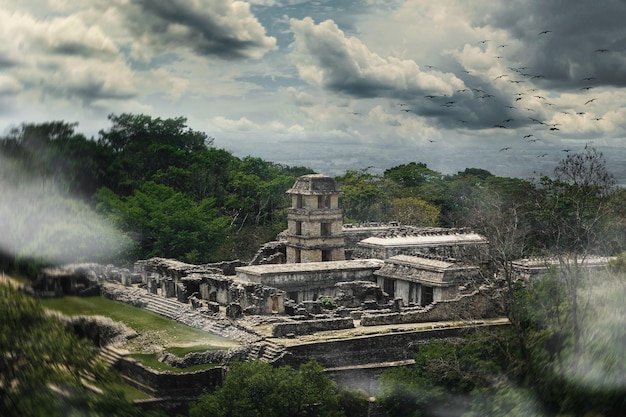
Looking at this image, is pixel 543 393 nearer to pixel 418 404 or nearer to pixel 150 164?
pixel 418 404

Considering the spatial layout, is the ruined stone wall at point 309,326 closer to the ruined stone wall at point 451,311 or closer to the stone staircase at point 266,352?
the stone staircase at point 266,352

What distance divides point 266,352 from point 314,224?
1293cm

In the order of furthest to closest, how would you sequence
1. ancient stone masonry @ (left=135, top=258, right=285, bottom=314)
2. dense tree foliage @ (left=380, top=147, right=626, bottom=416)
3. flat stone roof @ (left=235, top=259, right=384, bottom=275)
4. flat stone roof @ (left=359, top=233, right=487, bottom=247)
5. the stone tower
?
1. the stone tower
2. flat stone roof @ (left=359, top=233, right=487, bottom=247)
3. flat stone roof @ (left=235, top=259, right=384, bottom=275)
4. ancient stone masonry @ (left=135, top=258, right=285, bottom=314)
5. dense tree foliage @ (left=380, top=147, right=626, bottom=416)

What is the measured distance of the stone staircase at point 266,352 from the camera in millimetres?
21297

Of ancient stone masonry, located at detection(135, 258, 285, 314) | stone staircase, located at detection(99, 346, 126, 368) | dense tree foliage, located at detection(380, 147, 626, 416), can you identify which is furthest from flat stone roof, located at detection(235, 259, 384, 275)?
stone staircase, located at detection(99, 346, 126, 368)

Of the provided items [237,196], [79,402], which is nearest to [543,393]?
Result: [79,402]

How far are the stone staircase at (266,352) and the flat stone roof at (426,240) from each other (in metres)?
12.1

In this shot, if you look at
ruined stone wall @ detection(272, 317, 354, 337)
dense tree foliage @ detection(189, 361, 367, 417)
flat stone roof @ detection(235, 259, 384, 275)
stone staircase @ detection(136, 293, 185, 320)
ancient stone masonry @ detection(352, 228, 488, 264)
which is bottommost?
dense tree foliage @ detection(189, 361, 367, 417)

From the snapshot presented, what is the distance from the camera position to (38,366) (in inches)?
198

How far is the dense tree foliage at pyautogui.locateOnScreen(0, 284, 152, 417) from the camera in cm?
490

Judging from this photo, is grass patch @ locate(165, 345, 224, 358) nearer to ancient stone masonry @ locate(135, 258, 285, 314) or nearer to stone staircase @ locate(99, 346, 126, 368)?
ancient stone masonry @ locate(135, 258, 285, 314)

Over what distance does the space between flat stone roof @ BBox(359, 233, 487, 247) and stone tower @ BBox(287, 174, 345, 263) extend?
1.41 metres

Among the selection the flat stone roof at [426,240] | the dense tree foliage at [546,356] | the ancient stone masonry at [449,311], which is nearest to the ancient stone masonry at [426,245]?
the flat stone roof at [426,240]

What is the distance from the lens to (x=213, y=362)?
2050 cm
